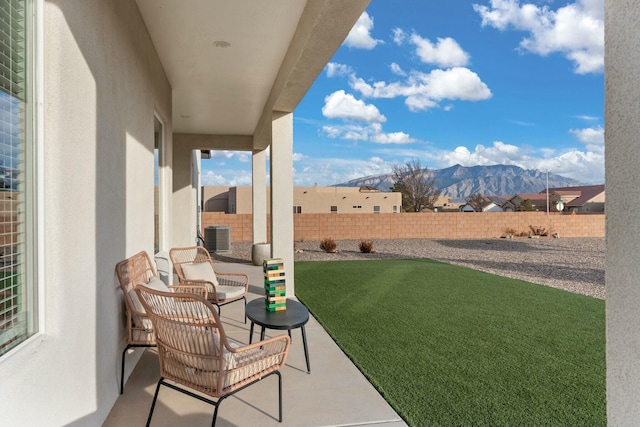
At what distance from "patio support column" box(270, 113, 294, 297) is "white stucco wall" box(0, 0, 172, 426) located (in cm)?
281

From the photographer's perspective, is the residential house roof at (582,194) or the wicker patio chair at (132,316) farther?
the residential house roof at (582,194)

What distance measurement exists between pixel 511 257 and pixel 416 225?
6.51 m

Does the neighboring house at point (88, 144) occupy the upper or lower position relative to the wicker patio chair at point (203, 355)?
upper

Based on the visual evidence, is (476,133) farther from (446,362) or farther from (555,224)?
(446,362)

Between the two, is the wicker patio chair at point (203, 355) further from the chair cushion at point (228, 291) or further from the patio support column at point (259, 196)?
the patio support column at point (259, 196)

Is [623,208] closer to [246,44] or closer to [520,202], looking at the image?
[246,44]

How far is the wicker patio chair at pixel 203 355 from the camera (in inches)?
87.4

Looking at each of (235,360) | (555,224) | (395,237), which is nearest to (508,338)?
(235,360)

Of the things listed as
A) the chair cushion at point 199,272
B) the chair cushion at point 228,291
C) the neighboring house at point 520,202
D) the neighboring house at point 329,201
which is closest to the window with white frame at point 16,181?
the chair cushion at point 228,291

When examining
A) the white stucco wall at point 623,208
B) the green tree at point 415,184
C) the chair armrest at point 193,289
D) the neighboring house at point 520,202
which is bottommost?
the chair armrest at point 193,289

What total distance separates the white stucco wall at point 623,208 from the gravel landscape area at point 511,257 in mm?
6674

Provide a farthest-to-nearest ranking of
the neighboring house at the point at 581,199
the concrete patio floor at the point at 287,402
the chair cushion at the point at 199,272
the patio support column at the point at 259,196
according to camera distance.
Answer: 1. the neighboring house at the point at 581,199
2. the patio support column at the point at 259,196
3. the chair cushion at the point at 199,272
4. the concrete patio floor at the point at 287,402

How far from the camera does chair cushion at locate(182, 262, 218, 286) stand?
468 centimetres

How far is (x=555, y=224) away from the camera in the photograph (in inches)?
766
